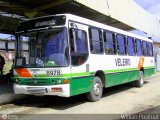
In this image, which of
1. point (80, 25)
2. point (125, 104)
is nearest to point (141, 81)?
point (125, 104)

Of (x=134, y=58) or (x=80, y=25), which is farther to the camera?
(x=134, y=58)

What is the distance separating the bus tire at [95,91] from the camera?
425 inches

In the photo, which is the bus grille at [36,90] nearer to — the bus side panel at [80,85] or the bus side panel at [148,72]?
the bus side panel at [80,85]

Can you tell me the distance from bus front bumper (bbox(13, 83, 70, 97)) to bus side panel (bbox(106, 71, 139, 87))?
9.99ft

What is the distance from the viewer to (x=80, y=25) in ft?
33.3

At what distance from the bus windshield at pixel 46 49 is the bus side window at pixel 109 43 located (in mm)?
2967

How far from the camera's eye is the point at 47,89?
370 inches

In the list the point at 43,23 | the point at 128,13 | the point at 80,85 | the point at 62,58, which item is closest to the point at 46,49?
the point at 62,58

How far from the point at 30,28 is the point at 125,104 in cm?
415

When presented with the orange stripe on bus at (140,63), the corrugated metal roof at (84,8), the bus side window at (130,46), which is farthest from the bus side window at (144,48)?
the bus side window at (130,46)

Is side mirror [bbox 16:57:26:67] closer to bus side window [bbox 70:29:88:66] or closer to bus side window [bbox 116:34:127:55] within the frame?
bus side window [bbox 70:29:88:66]

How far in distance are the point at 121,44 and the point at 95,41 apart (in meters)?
2.92

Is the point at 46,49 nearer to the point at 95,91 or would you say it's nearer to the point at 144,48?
the point at 95,91

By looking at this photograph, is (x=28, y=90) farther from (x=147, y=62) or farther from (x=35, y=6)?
(x=147, y=62)
